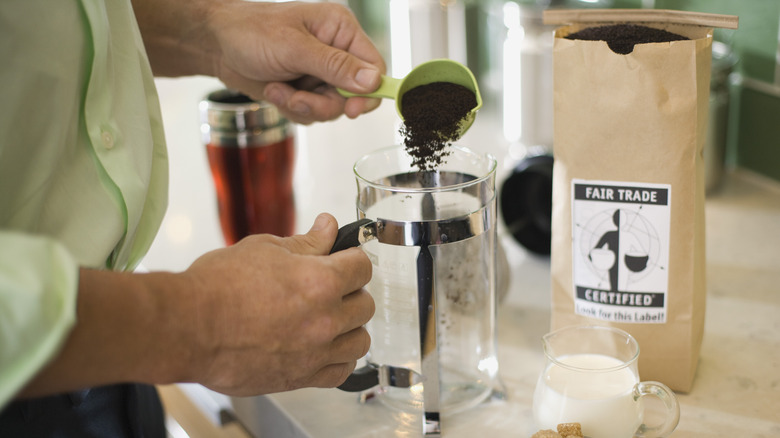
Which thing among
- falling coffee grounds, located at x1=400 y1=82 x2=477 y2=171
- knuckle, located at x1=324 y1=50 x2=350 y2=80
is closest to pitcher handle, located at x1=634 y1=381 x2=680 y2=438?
falling coffee grounds, located at x1=400 y1=82 x2=477 y2=171

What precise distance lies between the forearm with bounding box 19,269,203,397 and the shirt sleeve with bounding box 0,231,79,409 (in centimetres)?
4

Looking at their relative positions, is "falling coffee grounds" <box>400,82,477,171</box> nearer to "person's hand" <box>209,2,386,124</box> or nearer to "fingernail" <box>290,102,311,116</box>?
"person's hand" <box>209,2,386,124</box>

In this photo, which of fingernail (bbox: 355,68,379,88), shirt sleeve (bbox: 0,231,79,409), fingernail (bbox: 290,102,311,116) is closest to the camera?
shirt sleeve (bbox: 0,231,79,409)

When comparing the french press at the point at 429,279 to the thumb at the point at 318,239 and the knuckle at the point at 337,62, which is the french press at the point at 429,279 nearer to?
the thumb at the point at 318,239

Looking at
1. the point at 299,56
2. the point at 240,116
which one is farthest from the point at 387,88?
the point at 240,116

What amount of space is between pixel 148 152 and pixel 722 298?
79cm

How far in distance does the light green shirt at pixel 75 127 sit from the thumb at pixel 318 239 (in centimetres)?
19

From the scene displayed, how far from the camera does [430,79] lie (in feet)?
3.09

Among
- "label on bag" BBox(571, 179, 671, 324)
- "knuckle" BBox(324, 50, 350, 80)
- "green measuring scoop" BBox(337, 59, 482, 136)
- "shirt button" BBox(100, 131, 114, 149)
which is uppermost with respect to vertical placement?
"knuckle" BBox(324, 50, 350, 80)

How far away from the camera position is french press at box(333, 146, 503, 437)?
0.76 metres

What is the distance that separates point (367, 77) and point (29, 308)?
590 millimetres

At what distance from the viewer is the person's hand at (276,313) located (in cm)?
59

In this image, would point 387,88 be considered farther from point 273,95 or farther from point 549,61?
point 549,61

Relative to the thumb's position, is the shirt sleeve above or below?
above
